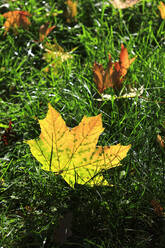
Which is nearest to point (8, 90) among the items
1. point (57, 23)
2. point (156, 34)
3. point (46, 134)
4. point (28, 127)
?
point (28, 127)

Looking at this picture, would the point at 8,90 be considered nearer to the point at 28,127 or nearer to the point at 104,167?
the point at 28,127

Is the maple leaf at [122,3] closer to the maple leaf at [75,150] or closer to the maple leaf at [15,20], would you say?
the maple leaf at [15,20]

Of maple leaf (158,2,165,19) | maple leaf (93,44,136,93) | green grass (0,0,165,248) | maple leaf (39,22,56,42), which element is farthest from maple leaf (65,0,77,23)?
maple leaf (93,44,136,93)

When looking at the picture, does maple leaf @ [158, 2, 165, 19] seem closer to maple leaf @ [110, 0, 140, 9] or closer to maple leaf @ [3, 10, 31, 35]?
maple leaf @ [110, 0, 140, 9]

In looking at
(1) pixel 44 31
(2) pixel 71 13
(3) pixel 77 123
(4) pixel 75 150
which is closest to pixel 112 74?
(3) pixel 77 123

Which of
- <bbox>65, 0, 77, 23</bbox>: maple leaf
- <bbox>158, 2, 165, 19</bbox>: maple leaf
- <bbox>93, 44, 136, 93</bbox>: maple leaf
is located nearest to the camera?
<bbox>93, 44, 136, 93</bbox>: maple leaf

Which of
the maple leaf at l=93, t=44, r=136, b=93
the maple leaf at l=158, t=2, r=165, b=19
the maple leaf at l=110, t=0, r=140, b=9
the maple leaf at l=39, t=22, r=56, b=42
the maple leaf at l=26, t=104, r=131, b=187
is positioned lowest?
the maple leaf at l=26, t=104, r=131, b=187
